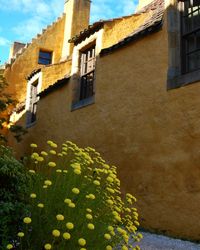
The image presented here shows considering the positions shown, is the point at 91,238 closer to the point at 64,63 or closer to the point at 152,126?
the point at 152,126

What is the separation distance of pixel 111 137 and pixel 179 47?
7.37ft

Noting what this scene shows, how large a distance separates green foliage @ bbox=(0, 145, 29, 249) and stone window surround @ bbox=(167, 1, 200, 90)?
121 inches

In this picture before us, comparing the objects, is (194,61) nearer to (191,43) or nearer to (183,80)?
(191,43)

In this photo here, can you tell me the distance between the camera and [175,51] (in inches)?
238

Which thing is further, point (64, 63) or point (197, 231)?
point (64, 63)

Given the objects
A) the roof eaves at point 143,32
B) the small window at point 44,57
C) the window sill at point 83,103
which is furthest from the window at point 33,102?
the roof eaves at point 143,32

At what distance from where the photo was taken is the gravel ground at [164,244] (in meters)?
4.50

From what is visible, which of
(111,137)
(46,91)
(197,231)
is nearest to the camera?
(197,231)

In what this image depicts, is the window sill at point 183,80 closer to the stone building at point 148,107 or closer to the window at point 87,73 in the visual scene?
the stone building at point 148,107

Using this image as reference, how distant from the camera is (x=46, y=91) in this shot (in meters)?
10.6

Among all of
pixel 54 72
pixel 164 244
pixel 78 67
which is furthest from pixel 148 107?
pixel 54 72

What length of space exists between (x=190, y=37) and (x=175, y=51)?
394mm

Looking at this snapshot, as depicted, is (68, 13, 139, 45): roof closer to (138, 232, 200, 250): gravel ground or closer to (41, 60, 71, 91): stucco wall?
(41, 60, 71, 91): stucco wall

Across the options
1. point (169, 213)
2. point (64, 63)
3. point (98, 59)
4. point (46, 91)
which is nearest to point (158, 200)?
point (169, 213)
